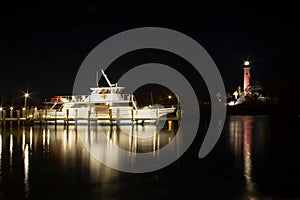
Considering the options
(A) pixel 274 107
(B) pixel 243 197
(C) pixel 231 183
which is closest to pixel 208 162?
(C) pixel 231 183

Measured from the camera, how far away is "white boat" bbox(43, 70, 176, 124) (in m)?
43.0

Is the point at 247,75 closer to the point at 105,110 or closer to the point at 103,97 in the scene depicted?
the point at 103,97

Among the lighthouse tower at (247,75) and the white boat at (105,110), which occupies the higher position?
the lighthouse tower at (247,75)

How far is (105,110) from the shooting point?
44.9 meters

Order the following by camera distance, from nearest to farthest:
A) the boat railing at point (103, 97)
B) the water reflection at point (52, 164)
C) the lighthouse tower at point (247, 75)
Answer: the water reflection at point (52, 164) < the boat railing at point (103, 97) < the lighthouse tower at point (247, 75)

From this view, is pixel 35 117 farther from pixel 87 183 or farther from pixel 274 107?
pixel 274 107

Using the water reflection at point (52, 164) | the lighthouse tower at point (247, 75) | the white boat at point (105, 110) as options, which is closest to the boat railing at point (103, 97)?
the white boat at point (105, 110)

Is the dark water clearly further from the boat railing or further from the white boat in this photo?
the boat railing

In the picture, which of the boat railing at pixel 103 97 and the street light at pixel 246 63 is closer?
the boat railing at pixel 103 97

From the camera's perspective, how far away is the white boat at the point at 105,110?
43.0 meters

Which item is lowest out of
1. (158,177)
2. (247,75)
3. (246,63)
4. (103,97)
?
(158,177)

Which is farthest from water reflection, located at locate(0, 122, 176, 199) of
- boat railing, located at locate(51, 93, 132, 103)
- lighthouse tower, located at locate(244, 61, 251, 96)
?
lighthouse tower, located at locate(244, 61, 251, 96)

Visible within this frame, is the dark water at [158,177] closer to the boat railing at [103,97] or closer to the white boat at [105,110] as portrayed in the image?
the white boat at [105,110]

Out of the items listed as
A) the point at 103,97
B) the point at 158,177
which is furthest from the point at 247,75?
the point at 158,177
